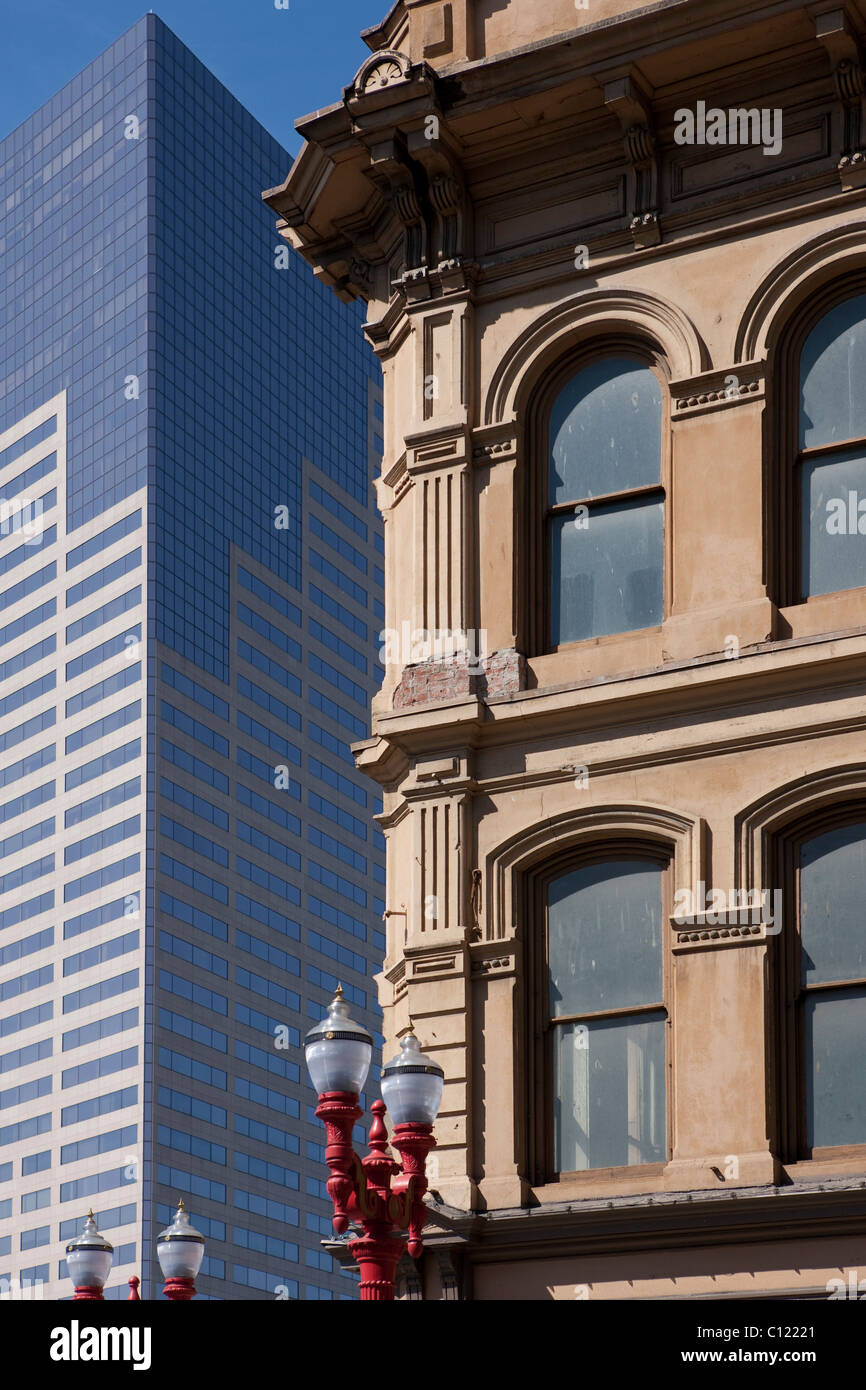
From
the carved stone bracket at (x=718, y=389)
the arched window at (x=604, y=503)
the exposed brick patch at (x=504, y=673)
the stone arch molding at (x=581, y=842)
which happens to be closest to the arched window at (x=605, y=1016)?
the stone arch molding at (x=581, y=842)

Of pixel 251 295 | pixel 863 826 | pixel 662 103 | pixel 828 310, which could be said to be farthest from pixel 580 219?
pixel 251 295

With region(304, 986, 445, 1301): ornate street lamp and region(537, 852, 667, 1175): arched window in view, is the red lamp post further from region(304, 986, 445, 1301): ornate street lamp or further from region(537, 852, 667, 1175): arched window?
region(304, 986, 445, 1301): ornate street lamp

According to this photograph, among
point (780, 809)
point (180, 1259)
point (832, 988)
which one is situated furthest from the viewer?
point (180, 1259)

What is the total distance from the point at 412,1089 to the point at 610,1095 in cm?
364

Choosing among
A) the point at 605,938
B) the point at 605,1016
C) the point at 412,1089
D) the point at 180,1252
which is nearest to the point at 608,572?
the point at 605,938

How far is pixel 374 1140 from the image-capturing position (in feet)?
53.8

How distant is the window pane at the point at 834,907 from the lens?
739 inches

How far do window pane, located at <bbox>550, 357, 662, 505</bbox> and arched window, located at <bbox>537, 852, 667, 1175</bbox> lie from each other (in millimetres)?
3808

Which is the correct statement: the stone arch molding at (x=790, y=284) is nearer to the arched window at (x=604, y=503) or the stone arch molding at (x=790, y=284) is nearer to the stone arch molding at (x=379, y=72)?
the arched window at (x=604, y=503)

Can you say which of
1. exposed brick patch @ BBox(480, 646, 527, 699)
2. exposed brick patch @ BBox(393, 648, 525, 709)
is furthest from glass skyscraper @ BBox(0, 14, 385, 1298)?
exposed brick patch @ BBox(480, 646, 527, 699)

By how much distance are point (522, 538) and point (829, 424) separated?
319cm

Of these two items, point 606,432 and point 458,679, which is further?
point 606,432

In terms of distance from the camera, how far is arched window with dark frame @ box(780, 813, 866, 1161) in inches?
726

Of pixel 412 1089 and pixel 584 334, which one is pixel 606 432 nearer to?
pixel 584 334
